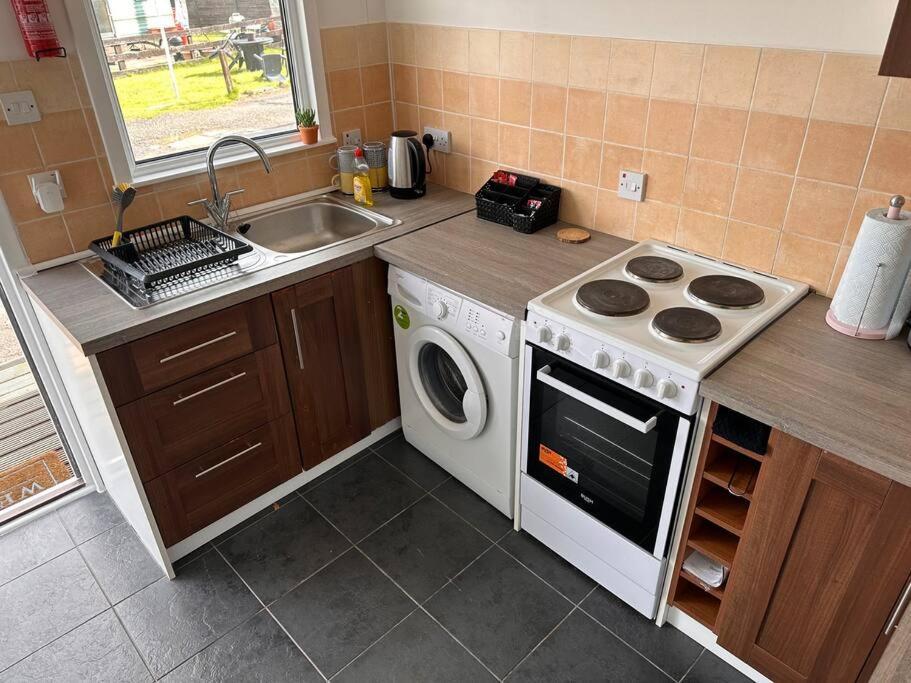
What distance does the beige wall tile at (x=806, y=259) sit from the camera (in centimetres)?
175

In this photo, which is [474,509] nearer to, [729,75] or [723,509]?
[723,509]

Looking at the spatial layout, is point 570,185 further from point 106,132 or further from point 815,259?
point 106,132

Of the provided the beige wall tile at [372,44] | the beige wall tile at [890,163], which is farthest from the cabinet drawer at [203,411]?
the beige wall tile at [890,163]

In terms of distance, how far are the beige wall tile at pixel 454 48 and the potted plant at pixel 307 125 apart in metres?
0.56

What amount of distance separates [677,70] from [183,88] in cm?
165

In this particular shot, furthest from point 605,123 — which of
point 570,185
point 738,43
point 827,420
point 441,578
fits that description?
point 441,578

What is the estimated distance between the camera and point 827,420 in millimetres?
1316

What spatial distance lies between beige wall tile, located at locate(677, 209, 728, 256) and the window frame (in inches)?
56.9

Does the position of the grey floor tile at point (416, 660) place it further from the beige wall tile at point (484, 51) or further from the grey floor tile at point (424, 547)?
the beige wall tile at point (484, 51)

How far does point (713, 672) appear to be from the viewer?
178cm

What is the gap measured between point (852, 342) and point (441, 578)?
4.51 ft

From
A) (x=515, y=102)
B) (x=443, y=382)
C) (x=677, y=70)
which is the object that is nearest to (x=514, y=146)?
(x=515, y=102)

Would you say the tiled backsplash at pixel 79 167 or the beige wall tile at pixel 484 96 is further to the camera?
the beige wall tile at pixel 484 96

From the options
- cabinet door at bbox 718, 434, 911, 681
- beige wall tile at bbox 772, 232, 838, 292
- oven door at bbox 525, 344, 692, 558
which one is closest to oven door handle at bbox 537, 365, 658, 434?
oven door at bbox 525, 344, 692, 558
